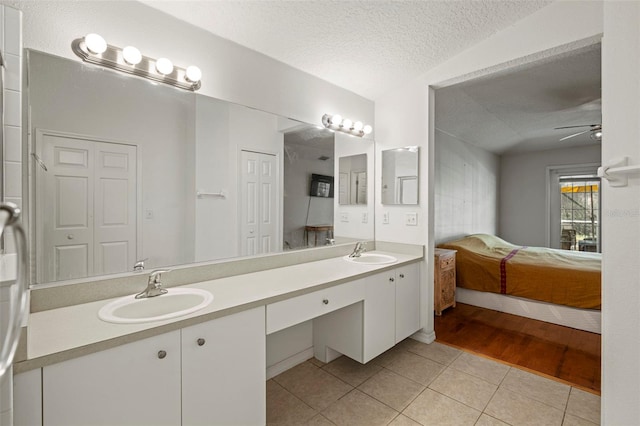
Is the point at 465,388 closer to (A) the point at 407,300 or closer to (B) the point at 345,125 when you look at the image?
(A) the point at 407,300

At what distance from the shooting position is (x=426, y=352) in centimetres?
238

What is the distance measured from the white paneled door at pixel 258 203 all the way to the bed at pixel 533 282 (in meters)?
2.50

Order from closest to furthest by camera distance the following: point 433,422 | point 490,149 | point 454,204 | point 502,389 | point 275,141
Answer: point 433,422 < point 502,389 < point 275,141 < point 454,204 < point 490,149

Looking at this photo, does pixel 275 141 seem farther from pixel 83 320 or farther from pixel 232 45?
pixel 83 320

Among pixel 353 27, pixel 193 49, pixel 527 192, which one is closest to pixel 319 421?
pixel 193 49

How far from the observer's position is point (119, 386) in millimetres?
994

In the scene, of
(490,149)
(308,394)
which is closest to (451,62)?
(308,394)

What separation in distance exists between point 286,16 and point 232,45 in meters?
0.37

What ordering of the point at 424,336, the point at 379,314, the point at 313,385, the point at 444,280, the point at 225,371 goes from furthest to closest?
the point at 444,280 → the point at 424,336 → the point at 379,314 → the point at 313,385 → the point at 225,371

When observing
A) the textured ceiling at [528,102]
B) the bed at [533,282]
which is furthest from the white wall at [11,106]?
the bed at [533,282]

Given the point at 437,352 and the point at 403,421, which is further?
the point at 437,352

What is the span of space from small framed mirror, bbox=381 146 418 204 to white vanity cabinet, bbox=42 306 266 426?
5.62ft

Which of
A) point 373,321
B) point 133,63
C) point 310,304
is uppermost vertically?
point 133,63

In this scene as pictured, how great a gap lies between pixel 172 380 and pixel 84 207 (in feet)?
2.77
